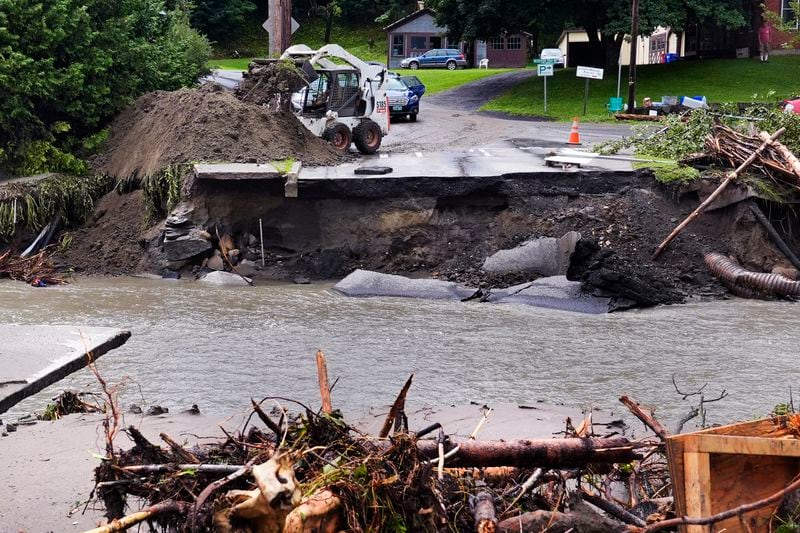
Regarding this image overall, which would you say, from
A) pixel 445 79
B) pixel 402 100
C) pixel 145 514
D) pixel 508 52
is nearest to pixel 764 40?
pixel 445 79

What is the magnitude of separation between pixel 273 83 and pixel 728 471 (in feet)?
52.6

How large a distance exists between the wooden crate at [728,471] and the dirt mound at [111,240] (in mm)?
13483

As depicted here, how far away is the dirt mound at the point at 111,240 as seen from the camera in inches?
670

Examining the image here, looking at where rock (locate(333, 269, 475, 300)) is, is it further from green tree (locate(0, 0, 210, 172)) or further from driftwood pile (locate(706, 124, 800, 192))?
green tree (locate(0, 0, 210, 172))

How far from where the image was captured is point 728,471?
4820 mm

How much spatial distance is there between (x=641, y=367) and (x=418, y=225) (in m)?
6.79

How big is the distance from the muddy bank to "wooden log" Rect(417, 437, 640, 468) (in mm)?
A: 10289

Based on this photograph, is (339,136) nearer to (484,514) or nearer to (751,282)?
(751,282)

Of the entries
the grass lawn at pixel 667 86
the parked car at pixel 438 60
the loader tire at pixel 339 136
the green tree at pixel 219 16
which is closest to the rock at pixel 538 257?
the loader tire at pixel 339 136

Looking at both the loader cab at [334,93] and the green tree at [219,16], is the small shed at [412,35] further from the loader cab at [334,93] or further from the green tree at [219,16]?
the loader cab at [334,93]

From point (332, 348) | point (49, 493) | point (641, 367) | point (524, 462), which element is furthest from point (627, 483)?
point (332, 348)

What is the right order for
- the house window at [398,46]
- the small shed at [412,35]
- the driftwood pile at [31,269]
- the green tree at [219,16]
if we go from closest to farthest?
the driftwood pile at [31,269] → the green tree at [219,16] → the small shed at [412,35] → the house window at [398,46]

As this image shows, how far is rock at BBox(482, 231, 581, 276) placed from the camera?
1477 centimetres

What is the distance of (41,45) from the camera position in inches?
733
